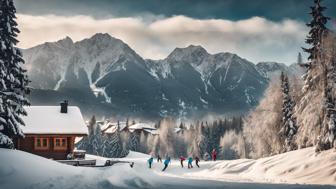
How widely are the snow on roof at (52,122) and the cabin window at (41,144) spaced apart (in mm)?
1154

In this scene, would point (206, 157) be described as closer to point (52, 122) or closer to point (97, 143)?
point (97, 143)

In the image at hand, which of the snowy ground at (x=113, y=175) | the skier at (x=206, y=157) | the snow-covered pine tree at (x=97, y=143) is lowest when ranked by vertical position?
the skier at (x=206, y=157)

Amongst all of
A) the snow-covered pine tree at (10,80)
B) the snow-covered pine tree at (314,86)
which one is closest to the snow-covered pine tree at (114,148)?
the snow-covered pine tree at (314,86)

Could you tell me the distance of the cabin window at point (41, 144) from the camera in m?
45.8

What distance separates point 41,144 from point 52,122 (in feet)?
9.21

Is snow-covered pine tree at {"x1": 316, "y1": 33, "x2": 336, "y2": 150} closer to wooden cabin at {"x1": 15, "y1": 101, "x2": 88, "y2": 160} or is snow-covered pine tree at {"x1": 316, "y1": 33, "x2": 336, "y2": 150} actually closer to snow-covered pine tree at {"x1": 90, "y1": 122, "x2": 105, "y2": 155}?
wooden cabin at {"x1": 15, "y1": 101, "x2": 88, "y2": 160}

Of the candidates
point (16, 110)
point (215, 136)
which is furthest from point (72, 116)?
point (215, 136)

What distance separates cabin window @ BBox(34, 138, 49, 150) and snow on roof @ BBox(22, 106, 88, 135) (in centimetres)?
115

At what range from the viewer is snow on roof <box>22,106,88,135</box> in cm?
4561

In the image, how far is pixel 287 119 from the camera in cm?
5753

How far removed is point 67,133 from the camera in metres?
45.6

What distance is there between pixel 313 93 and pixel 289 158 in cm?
666

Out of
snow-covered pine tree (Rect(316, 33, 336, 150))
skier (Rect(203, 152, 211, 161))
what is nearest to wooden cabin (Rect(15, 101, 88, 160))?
snow-covered pine tree (Rect(316, 33, 336, 150))

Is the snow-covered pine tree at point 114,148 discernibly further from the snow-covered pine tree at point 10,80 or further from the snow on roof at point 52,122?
the snow-covered pine tree at point 10,80
